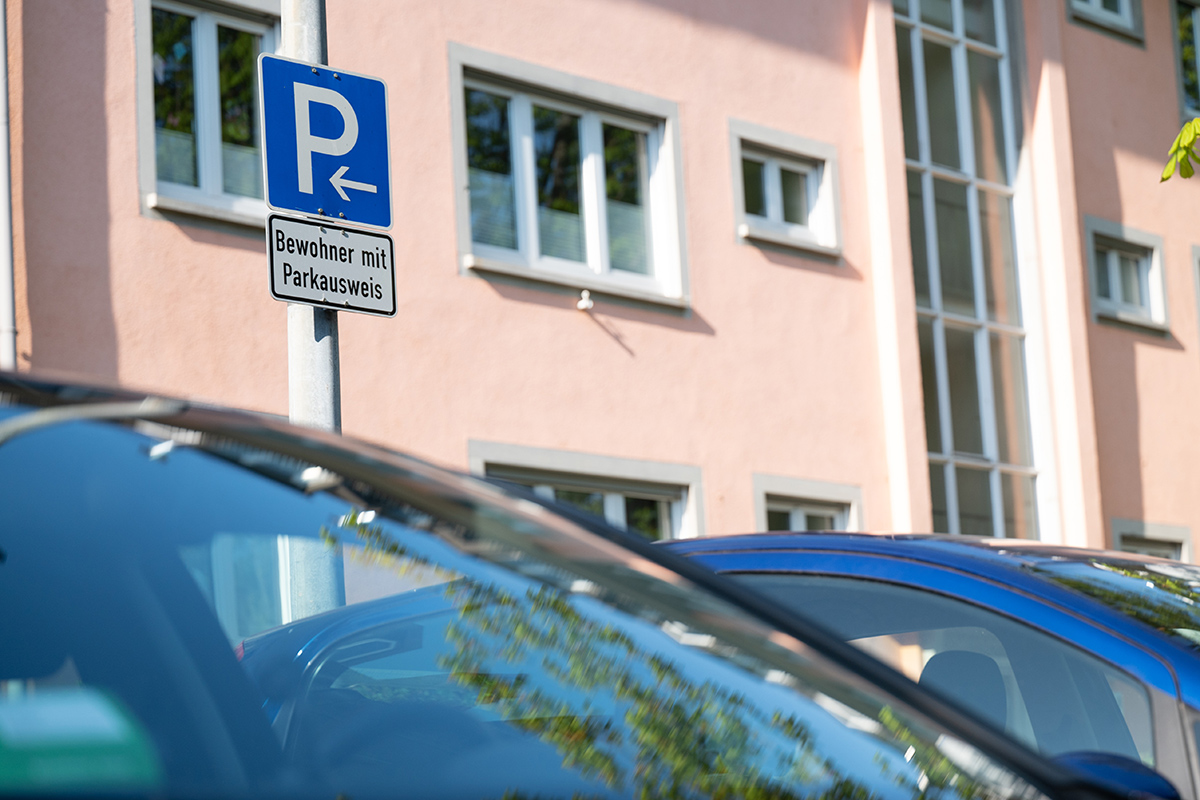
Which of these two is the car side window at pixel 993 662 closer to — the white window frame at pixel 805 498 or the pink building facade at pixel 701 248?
the pink building facade at pixel 701 248

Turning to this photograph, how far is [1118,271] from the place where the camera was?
14508mm

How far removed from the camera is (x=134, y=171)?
805 centimetres

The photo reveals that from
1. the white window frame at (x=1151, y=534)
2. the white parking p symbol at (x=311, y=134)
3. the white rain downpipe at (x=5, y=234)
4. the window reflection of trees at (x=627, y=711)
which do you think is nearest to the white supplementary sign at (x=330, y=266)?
the white parking p symbol at (x=311, y=134)

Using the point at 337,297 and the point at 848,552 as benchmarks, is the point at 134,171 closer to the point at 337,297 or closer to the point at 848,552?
the point at 337,297

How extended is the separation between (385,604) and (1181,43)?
52.6ft

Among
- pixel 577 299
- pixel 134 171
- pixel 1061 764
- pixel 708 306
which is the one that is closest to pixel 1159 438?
pixel 708 306

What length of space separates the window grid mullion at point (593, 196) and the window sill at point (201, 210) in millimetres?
2693

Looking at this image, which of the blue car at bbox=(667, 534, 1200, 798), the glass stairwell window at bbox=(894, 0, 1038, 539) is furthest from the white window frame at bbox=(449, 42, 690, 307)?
the blue car at bbox=(667, 534, 1200, 798)

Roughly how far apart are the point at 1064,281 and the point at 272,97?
34.3 ft

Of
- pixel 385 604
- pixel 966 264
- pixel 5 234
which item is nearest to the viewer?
pixel 385 604

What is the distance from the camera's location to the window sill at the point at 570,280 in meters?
9.46

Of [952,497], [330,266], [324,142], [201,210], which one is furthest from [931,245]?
[330,266]

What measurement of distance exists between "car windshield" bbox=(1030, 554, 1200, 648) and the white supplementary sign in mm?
2410

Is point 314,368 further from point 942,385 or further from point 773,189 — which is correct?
point 942,385
